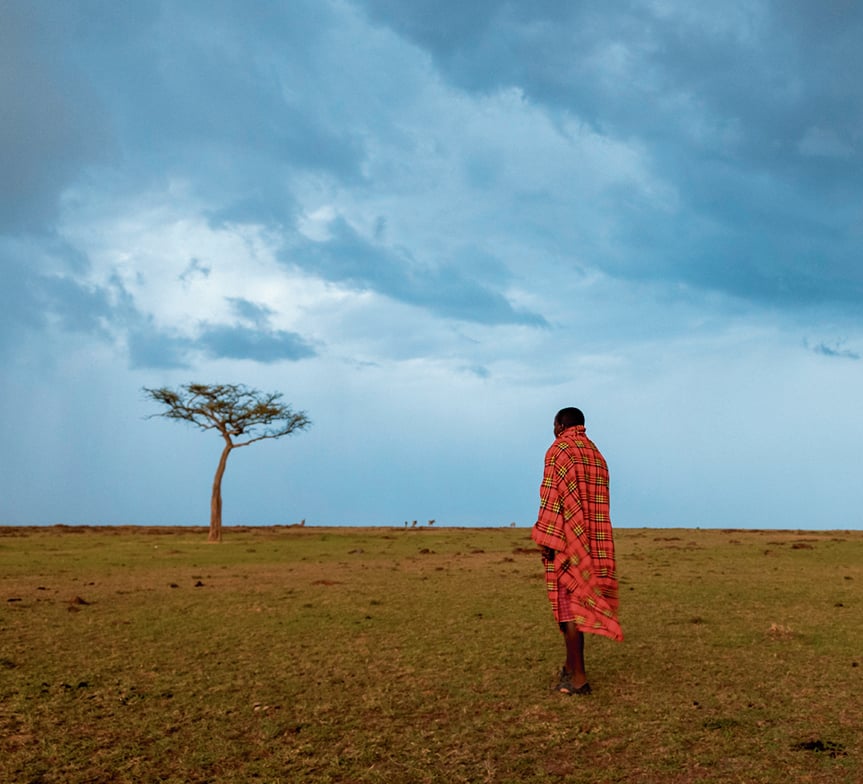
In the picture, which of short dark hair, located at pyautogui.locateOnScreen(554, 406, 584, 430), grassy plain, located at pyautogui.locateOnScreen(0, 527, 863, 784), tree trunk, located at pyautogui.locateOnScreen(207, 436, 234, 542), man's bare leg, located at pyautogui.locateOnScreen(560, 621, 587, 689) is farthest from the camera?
tree trunk, located at pyautogui.locateOnScreen(207, 436, 234, 542)

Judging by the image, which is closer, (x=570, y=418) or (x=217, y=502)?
(x=570, y=418)

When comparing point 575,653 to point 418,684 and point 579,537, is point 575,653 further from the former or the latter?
point 418,684

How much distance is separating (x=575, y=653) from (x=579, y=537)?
1033 mm

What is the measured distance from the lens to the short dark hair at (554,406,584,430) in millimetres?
7652

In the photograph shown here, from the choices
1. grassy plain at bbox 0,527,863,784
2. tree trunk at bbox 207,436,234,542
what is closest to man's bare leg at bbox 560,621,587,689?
grassy plain at bbox 0,527,863,784

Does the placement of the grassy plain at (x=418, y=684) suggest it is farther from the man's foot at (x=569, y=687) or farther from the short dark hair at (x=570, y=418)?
the short dark hair at (x=570, y=418)

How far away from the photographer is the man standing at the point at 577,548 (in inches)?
281

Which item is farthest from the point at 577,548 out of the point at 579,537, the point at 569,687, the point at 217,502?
the point at 217,502

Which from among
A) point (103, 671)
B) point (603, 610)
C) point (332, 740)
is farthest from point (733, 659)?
point (103, 671)

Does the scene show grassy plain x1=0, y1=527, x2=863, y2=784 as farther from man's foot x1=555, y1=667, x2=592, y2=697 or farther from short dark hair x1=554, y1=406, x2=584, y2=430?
short dark hair x1=554, y1=406, x2=584, y2=430

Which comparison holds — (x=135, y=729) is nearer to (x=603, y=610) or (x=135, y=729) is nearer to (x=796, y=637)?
(x=603, y=610)

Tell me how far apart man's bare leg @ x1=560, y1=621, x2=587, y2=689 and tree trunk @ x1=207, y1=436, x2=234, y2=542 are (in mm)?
30635

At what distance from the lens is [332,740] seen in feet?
19.3

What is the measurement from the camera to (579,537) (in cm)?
721
